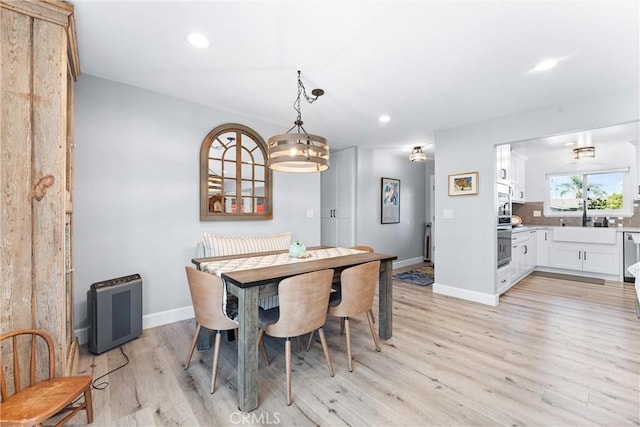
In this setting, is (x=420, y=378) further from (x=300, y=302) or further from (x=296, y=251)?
(x=296, y=251)

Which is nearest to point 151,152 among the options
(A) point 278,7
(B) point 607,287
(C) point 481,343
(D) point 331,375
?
(A) point 278,7

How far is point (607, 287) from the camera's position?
4320 mm

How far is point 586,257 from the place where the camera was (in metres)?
4.90

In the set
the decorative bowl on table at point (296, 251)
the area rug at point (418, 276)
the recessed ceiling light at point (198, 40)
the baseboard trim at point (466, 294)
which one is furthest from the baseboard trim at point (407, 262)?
the recessed ceiling light at point (198, 40)

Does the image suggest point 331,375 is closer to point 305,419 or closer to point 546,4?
point 305,419

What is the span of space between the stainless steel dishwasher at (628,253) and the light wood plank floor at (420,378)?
7.05ft

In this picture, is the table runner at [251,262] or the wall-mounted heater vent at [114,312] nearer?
the table runner at [251,262]

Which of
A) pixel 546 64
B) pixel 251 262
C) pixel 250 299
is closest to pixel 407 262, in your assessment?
pixel 546 64

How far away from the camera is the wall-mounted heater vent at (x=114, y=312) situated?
2.30 metres

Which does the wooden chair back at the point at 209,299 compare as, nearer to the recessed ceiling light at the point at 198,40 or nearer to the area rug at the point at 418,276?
the recessed ceiling light at the point at 198,40

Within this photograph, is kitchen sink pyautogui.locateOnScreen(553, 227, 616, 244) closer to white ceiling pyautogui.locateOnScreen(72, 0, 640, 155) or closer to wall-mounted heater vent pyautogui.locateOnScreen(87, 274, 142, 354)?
white ceiling pyautogui.locateOnScreen(72, 0, 640, 155)

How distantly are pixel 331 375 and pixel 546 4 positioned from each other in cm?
278

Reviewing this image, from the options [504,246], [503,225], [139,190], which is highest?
[139,190]

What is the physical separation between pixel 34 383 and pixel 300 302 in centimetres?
145
